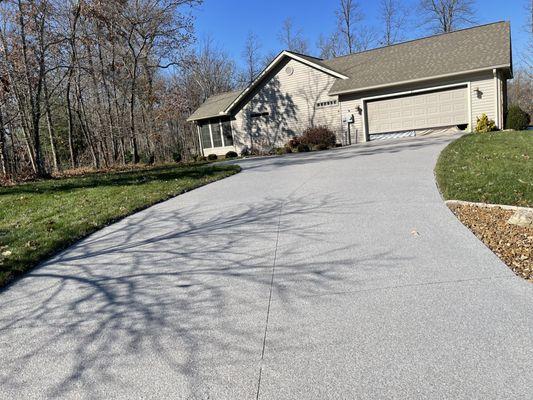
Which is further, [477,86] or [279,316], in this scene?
[477,86]

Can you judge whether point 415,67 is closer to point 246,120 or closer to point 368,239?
point 246,120

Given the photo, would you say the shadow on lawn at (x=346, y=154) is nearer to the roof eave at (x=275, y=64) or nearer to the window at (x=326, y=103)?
the window at (x=326, y=103)

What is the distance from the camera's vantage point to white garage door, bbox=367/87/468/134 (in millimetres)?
18406

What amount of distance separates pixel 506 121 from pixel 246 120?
13.5 meters

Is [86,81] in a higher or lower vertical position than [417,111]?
higher

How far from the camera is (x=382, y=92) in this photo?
19.6 metres

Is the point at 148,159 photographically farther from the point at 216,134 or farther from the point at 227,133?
the point at 227,133

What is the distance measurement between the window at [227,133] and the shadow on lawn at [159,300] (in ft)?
66.3

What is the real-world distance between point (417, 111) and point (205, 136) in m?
13.8

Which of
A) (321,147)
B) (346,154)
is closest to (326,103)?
(321,147)

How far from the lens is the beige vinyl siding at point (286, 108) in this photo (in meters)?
21.9

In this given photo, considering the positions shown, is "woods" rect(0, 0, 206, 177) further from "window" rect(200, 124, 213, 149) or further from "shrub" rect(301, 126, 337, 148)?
"shrub" rect(301, 126, 337, 148)

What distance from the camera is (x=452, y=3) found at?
34812 millimetres

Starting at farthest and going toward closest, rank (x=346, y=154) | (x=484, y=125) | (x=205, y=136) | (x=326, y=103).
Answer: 1. (x=205, y=136)
2. (x=326, y=103)
3. (x=484, y=125)
4. (x=346, y=154)
